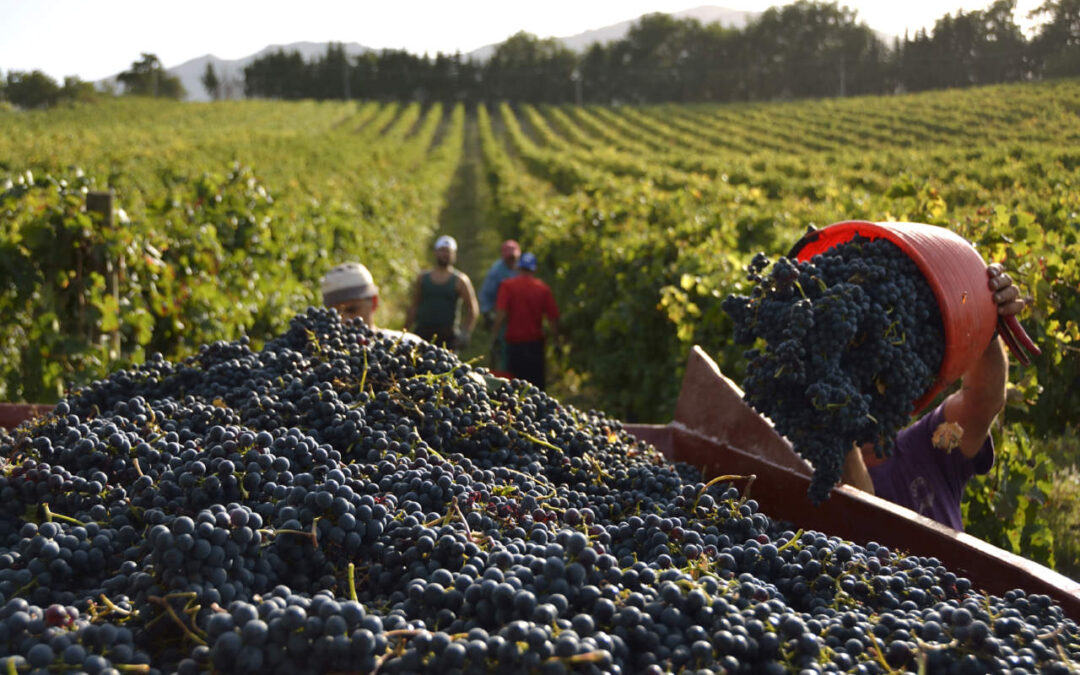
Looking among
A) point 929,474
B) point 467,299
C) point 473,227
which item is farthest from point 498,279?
point 473,227

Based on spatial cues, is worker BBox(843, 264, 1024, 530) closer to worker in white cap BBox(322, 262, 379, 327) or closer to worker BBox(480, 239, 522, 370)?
worker in white cap BBox(322, 262, 379, 327)

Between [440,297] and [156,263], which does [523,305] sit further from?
[156,263]

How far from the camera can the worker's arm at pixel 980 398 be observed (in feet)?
8.12

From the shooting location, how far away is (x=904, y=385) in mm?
2039

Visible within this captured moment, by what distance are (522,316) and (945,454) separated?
14.9 feet

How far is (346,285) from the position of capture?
4.27 metres

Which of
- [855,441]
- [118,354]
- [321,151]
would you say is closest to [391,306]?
[118,354]

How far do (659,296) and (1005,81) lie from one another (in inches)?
235

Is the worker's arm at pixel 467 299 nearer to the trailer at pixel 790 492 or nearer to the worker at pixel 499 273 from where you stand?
the worker at pixel 499 273

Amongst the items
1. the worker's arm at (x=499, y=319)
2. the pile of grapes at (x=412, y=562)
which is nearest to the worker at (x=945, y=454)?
the pile of grapes at (x=412, y=562)

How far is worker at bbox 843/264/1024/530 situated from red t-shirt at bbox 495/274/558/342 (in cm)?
435

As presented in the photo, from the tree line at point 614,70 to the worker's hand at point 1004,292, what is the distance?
42.3 m

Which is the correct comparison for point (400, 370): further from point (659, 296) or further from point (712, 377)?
point (659, 296)

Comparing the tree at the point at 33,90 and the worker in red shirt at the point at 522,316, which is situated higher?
the tree at the point at 33,90
